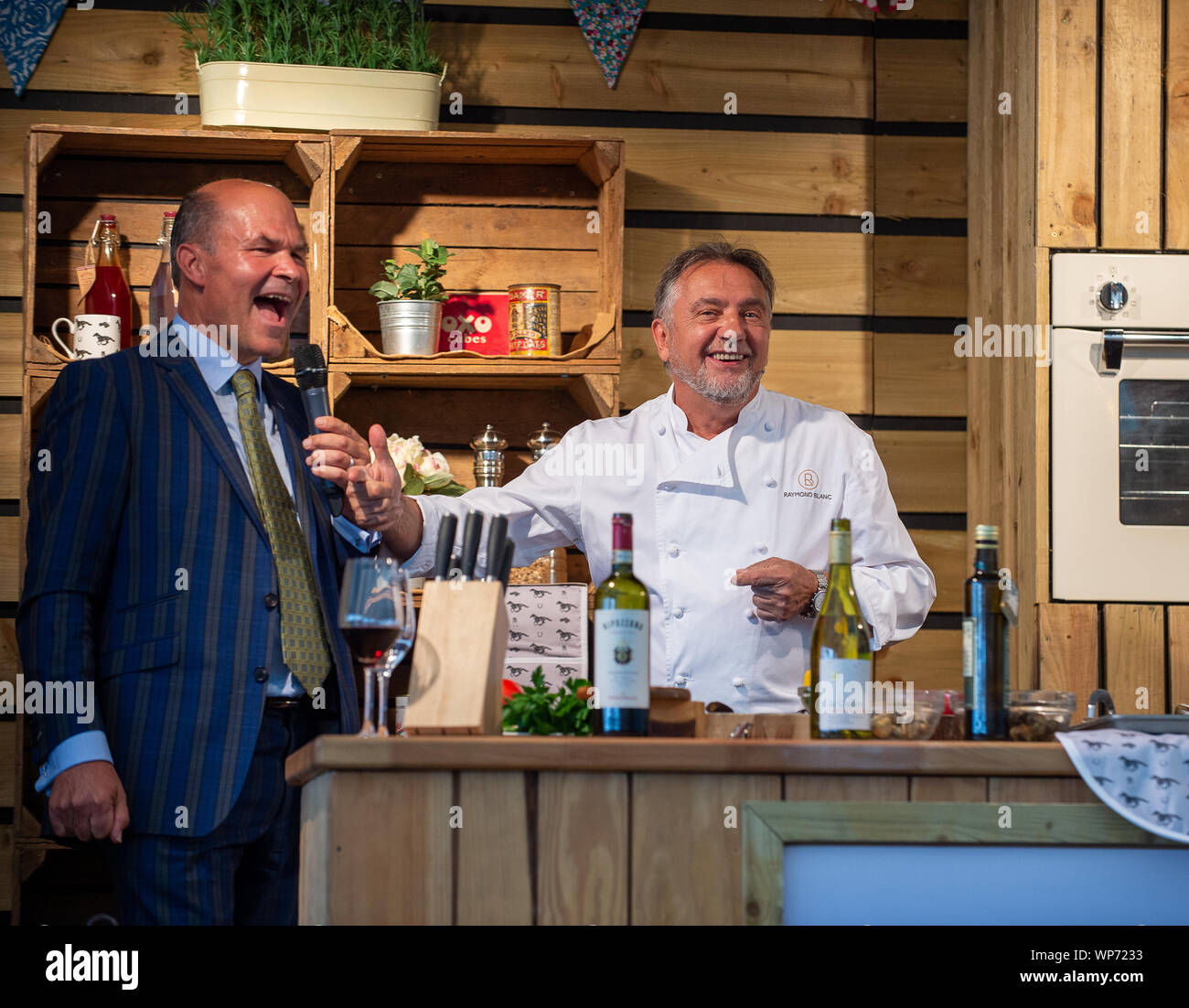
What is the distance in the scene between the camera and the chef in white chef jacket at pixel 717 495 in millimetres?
2615

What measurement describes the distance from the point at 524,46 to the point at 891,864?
2766 mm

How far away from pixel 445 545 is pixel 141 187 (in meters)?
2.30

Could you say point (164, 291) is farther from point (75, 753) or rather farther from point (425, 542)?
point (75, 753)

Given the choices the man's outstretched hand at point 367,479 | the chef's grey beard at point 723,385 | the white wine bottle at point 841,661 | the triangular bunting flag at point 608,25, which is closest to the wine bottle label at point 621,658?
the white wine bottle at point 841,661

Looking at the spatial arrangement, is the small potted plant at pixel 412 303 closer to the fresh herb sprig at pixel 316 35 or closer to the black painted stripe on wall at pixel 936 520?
the fresh herb sprig at pixel 316 35

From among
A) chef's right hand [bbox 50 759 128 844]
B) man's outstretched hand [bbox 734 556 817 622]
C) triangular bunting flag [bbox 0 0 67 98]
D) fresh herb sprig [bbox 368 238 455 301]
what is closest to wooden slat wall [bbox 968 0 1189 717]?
man's outstretched hand [bbox 734 556 817 622]

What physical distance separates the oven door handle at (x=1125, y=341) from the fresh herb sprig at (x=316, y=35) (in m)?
1.69

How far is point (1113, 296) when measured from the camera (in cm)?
309

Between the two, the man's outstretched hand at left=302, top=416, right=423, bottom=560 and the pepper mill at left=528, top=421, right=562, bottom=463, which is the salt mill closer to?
the pepper mill at left=528, top=421, right=562, bottom=463

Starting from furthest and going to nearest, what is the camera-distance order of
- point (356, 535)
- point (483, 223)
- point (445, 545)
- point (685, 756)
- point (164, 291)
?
point (483, 223), point (164, 291), point (356, 535), point (445, 545), point (685, 756)

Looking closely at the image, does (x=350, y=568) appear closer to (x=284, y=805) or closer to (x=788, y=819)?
(x=788, y=819)

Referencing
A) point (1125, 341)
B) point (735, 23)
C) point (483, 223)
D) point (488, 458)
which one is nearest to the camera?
point (1125, 341)

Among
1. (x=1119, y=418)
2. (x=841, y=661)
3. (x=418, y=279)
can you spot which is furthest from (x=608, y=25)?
(x=841, y=661)

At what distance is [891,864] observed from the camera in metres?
1.36
